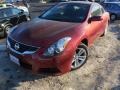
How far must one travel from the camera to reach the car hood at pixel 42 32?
5422 mm

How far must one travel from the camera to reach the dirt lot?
537cm

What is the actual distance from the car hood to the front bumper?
305mm

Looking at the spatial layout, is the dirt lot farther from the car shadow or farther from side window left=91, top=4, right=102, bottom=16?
side window left=91, top=4, right=102, bottom=16

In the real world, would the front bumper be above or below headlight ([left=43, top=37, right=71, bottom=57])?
below

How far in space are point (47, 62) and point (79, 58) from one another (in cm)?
110

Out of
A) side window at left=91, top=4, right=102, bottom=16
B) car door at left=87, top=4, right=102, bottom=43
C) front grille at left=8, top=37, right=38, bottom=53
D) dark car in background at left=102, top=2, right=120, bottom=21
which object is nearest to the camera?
front grille at left=8, top=37, right=38, bottom=53

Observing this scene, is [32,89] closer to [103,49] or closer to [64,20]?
[64,20]

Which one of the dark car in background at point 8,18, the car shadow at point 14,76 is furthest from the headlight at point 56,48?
the dark car in background at point 8,18

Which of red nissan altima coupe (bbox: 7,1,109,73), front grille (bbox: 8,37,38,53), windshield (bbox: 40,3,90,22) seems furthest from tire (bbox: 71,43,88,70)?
front grille (bbox: 8,37,38,53)

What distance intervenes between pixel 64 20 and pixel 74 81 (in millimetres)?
1753

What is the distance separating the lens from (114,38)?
9.13 m

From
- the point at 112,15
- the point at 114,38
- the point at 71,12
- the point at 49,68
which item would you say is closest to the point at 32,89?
the point at 49,68

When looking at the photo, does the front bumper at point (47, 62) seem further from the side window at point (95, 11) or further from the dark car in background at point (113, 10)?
the dark car in background at point (113, 10)

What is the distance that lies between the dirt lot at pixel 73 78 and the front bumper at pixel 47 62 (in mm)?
253
